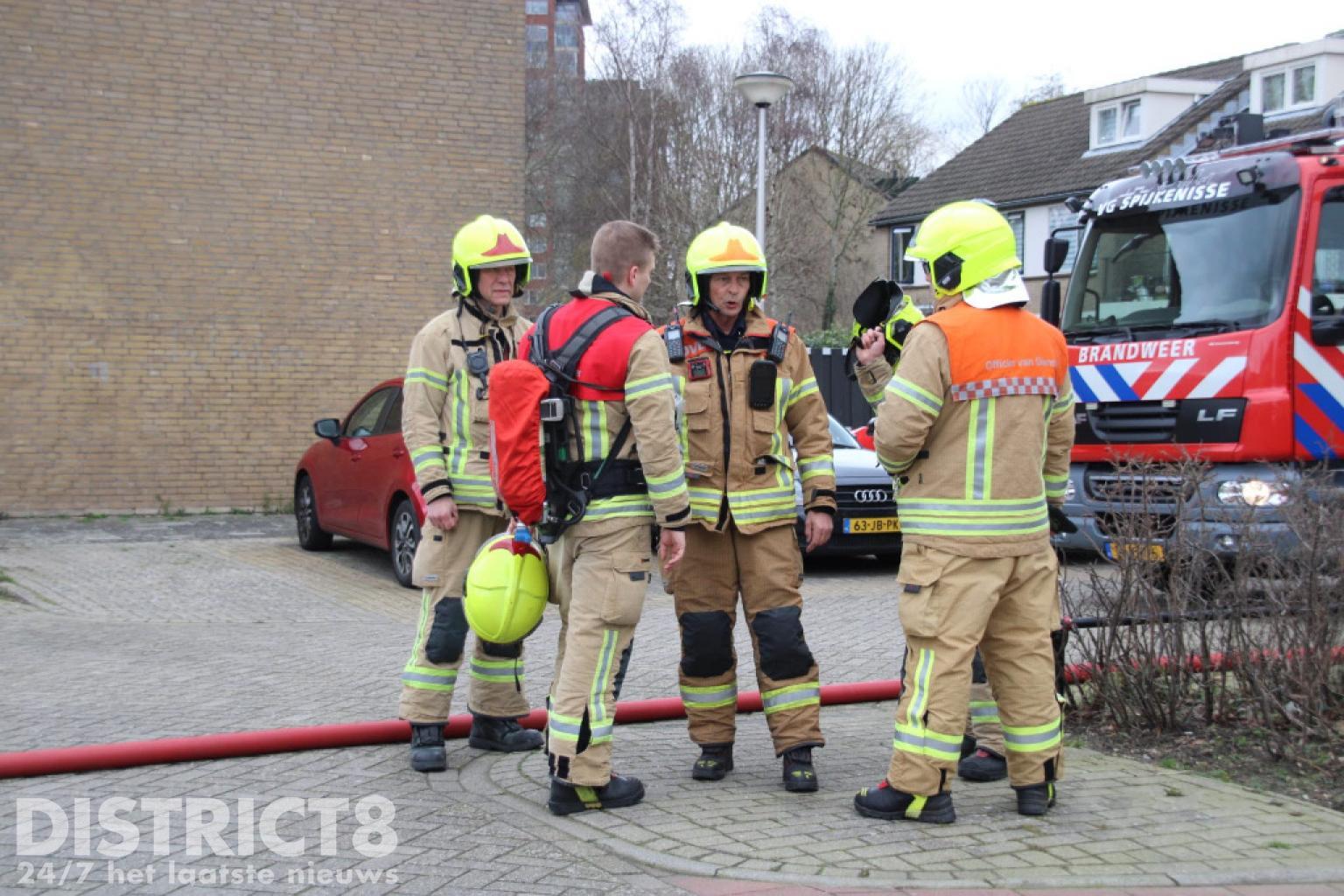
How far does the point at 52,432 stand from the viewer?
14.6m

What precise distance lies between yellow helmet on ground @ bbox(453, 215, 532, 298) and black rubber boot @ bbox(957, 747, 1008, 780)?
2787mm

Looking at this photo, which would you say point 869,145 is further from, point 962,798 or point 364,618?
point 962,798

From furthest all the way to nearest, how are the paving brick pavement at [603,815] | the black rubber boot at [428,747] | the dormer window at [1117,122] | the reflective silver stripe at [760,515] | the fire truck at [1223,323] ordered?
the dormer window at [1117,122] < the fire truck at [1223,323] < the black rubber boot at [428,747] < the reflective silver stripe at [760,515] < the paving brick pavement at [603,815]

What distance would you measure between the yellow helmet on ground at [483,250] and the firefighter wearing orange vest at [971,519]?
1.91 metres

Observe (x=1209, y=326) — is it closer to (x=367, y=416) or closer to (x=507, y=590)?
(x=507, y=590)

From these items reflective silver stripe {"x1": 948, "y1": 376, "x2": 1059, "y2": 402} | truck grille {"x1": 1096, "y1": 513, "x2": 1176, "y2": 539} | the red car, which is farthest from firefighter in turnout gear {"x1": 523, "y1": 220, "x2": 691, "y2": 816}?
the red car

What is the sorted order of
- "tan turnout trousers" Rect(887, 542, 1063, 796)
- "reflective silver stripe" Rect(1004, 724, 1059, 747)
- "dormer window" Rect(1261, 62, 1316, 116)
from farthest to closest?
"dormer window" Rect(1261, 62, 1316, 116)
"reflective silver stripe" Rect(1004, 724, 1059, 747)
"tan turnout trousers" Rect(887, 542, 1063, 796)

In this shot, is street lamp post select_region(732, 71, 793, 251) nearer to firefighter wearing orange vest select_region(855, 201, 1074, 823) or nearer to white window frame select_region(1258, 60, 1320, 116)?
firefighter wearing orange vest select_region(855, 201, 1074, 823)

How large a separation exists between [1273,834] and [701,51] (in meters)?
36.4

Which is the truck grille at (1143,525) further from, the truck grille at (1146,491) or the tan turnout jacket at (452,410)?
the tan turnout jacket at (452,410)

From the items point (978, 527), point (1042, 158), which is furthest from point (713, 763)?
point (1042, 158)

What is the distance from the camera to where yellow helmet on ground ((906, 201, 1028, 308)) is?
4668mm

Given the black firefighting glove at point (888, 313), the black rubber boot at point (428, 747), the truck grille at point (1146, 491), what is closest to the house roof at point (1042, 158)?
the truck grille at point (1146, 491)

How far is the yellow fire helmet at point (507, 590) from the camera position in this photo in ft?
16.2
